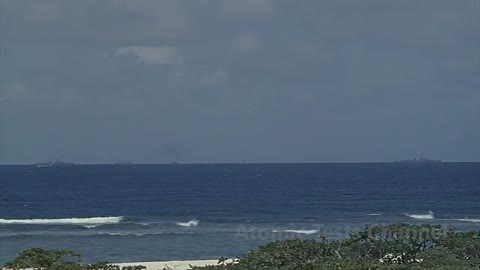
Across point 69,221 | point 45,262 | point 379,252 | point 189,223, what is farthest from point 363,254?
point 69,221

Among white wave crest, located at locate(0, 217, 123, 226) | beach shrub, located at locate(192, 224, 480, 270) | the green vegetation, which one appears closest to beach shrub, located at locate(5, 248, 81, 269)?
the green vegetation

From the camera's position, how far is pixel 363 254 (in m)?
13.7

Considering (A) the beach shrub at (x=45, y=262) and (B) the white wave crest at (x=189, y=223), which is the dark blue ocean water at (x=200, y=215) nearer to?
(B) the white wave crest at (x=189, y=223)

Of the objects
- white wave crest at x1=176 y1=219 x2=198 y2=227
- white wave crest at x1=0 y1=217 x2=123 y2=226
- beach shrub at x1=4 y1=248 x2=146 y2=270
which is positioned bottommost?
white wave crest at x1=176 y1=219 x2=198 y2=227

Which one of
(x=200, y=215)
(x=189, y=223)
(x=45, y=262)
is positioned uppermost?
(x=45, y=262)

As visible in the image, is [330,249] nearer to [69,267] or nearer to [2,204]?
[69,267]

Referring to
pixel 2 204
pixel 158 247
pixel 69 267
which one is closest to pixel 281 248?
pixel 69 267

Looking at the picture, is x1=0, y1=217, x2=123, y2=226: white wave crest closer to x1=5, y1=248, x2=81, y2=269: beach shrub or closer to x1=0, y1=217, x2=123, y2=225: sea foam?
x1=0, y1=217, x2=123, y2=225: sea foam

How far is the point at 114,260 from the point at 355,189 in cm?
4932

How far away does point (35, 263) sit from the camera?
40.6ft

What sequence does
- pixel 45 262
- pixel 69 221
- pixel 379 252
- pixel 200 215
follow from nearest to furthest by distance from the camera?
pixel 45 262 → pixel 379 252 → pixel 69 221 → pixel 200 215

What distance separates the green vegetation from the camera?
11.5 metres

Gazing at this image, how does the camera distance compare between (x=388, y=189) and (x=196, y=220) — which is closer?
(x=196, y=220)

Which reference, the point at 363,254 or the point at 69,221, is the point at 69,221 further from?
the point at 363,254
